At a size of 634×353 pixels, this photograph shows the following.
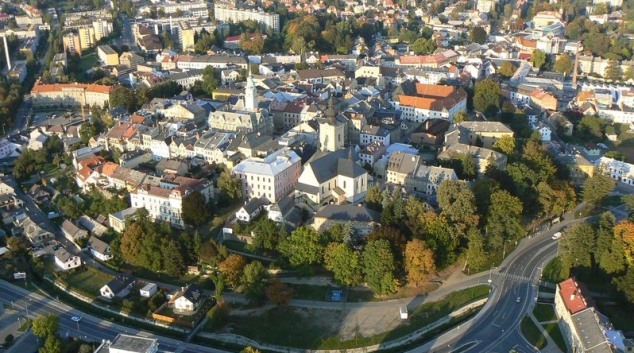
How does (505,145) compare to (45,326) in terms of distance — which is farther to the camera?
(505,145)

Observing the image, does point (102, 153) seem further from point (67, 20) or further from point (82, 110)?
point (67, 20)

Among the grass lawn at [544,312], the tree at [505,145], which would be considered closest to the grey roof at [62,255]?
the grass lawn at [544,312]

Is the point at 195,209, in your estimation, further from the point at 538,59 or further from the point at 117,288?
the point at 538,59

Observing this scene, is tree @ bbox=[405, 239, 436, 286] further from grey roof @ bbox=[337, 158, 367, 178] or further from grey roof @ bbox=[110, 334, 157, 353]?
grey roof @ bbox=[110, 334, 157, 353]

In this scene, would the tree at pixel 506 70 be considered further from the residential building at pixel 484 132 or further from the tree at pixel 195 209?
the tree at pixel 195 209

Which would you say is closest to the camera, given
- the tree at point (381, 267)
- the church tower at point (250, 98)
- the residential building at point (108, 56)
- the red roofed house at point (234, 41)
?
the tree at point (381, 267)

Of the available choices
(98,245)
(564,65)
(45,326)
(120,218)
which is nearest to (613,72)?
(564,65)
